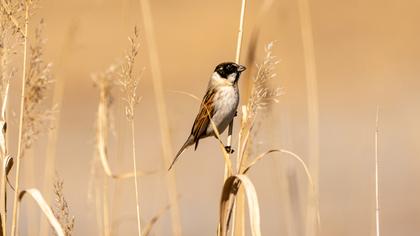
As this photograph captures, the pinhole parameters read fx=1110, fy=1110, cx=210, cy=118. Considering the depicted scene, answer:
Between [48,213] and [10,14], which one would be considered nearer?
[48,213]

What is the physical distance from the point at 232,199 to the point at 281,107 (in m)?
4.84

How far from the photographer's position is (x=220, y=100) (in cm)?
516

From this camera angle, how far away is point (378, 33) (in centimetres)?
1831

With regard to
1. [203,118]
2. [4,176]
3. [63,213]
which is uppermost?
[203,118]

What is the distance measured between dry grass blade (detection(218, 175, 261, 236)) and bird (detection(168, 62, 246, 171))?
5.90ft

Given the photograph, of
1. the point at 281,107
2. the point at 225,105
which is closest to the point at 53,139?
the point at 225,105

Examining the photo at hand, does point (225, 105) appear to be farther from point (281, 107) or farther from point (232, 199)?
point (281, 107)

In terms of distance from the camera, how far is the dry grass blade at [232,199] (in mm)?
3008

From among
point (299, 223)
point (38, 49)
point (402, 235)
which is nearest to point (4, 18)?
point (38, 49)

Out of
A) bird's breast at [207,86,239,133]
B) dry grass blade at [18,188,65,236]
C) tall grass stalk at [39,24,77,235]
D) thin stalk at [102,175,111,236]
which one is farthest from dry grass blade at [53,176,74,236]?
bird's breast at [207,86,239,133]

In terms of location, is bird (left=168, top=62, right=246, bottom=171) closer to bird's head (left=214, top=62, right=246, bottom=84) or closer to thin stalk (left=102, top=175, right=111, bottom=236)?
bird's head (left=214, top=62, right=246, bottom=84)

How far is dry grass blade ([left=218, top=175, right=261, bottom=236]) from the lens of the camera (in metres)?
3.01

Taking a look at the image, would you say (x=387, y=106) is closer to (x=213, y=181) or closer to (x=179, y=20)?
(x=213, y=181)

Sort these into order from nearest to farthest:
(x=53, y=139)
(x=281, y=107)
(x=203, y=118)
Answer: (x=53, y=139), (x=203, y=118), (x=281, y=107)
